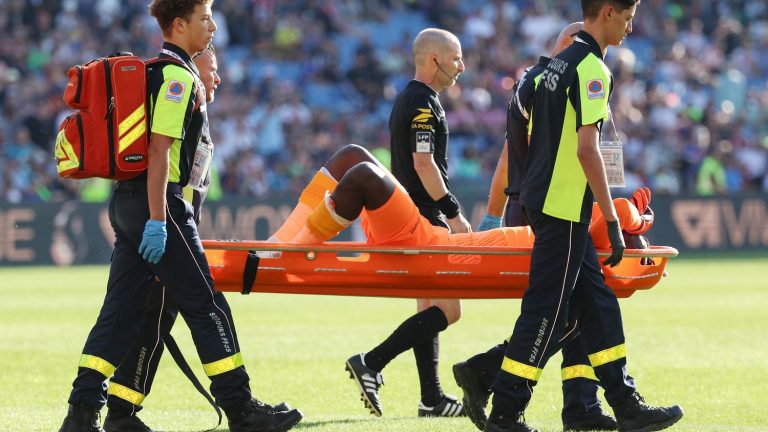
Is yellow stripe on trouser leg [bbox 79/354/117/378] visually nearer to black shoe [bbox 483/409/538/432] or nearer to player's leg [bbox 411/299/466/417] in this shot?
black shoe [bbox 483/409/538/432]

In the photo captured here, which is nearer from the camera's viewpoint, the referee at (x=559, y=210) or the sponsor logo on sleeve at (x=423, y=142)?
the referee at (x=559, y=210)

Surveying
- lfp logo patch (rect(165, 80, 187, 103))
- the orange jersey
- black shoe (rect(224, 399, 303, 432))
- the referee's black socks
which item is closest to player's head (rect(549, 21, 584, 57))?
the orange jersey

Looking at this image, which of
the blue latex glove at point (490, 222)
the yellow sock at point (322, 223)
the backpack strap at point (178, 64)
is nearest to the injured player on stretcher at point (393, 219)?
the yellow sock at point (322, 223)

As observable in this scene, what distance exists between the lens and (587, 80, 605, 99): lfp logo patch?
18.9ft

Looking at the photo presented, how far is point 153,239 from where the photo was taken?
5.80 meters

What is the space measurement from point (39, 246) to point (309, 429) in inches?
625

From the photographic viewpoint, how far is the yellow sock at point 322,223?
22.3ft

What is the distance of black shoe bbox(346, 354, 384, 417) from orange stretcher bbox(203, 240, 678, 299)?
68 cm

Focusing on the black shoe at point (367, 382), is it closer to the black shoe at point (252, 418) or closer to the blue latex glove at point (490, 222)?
the blue latex glove at point (490, 222)

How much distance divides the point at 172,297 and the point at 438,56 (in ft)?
7.85

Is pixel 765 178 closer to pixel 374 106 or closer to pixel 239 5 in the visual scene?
pixel 374 106

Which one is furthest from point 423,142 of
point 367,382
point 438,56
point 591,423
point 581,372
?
point 591,423

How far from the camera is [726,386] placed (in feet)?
28.0

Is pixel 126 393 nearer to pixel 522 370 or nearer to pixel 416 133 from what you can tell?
pixel 522 370
